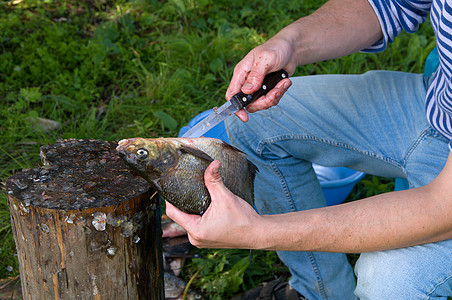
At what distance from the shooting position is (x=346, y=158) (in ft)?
7.93

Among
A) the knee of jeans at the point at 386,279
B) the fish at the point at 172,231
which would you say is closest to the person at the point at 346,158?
the knee of jeans at the point at 386,279

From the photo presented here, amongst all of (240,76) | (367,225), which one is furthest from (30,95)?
(367,225)

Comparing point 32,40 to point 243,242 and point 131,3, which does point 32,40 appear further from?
point 243,242

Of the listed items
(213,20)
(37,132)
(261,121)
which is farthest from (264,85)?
(213,20)

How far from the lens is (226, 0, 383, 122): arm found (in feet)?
7.17

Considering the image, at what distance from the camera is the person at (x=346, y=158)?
175 cm

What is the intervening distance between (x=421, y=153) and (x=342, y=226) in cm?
69

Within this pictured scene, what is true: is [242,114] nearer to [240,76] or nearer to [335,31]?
[240,76]

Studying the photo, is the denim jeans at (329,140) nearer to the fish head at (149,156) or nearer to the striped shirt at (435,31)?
the striped shirt at (435,31)

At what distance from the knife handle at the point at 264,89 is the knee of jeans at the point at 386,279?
88 centimetres

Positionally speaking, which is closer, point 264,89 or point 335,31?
point 264,89

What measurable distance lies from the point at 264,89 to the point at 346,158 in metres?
0.63

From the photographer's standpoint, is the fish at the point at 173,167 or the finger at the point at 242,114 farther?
the finger at the point at 242,114

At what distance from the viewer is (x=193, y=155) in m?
1.80
